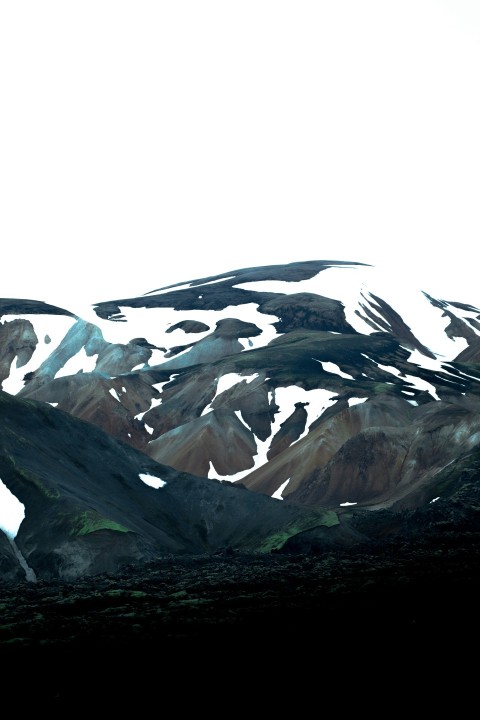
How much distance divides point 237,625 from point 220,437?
74192mm

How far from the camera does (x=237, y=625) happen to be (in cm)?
5119

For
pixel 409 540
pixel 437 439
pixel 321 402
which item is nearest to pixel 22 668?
pixel 409 540

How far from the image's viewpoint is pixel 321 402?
135 meters

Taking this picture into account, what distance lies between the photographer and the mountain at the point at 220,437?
229 ft

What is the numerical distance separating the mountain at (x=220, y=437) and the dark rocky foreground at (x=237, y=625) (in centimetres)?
667

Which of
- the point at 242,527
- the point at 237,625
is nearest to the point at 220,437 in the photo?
the point at 242,527

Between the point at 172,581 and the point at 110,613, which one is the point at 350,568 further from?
the point at 110,613

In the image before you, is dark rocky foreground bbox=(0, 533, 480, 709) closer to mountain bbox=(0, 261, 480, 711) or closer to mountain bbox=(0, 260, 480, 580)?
mountain bbox=(0, 261, 480, 711)

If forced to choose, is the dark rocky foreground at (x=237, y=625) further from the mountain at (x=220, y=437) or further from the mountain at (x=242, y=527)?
the mountain at (x=220, y=437)

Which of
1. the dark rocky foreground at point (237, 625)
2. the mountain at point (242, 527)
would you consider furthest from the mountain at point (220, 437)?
the dark rocky foreground at point (237, 625)

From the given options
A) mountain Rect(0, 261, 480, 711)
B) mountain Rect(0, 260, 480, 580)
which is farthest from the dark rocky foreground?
mountain Rect(0, 260, 480, 580)

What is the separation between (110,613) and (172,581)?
28.2 ft

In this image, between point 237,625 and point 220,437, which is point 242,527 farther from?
point 220,437

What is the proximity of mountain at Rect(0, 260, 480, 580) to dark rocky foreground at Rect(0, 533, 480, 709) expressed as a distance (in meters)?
6.67
